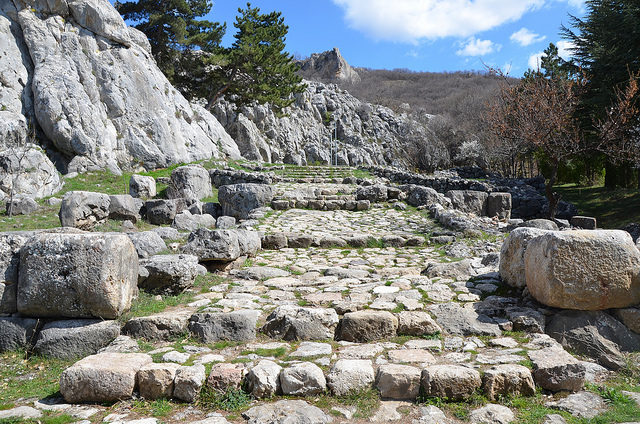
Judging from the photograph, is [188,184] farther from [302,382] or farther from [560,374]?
[560,374]

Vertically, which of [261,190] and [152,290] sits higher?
[261,190]

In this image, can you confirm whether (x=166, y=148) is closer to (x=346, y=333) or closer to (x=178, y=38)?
(x=178, y=38)

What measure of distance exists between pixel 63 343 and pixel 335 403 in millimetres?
2569

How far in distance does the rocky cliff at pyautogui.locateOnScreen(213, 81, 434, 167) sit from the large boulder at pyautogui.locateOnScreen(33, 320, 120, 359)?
3180cm

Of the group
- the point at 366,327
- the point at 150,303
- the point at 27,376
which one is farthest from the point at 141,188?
the point at 366,327

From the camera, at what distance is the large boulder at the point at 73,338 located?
3.79 m

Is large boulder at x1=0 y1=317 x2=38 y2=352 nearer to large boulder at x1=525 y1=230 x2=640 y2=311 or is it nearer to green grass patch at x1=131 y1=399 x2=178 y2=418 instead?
green grass patch at x1=131 y1=399 x2=178 y2=418

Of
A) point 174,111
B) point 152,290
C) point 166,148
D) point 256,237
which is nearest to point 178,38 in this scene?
point 174,111

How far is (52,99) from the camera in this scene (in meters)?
19.1

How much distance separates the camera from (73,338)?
3.83 meters

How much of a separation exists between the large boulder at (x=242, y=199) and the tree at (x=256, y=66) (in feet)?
54.1

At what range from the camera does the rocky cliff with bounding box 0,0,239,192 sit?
1900cm

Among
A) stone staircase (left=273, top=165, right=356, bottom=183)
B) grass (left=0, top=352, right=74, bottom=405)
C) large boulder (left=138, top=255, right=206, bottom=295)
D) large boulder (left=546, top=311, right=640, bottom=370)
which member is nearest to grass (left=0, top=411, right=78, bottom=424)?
grass (left=0, top=352, right=74, bottom=405)

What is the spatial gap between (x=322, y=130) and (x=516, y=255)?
44.1 metres
